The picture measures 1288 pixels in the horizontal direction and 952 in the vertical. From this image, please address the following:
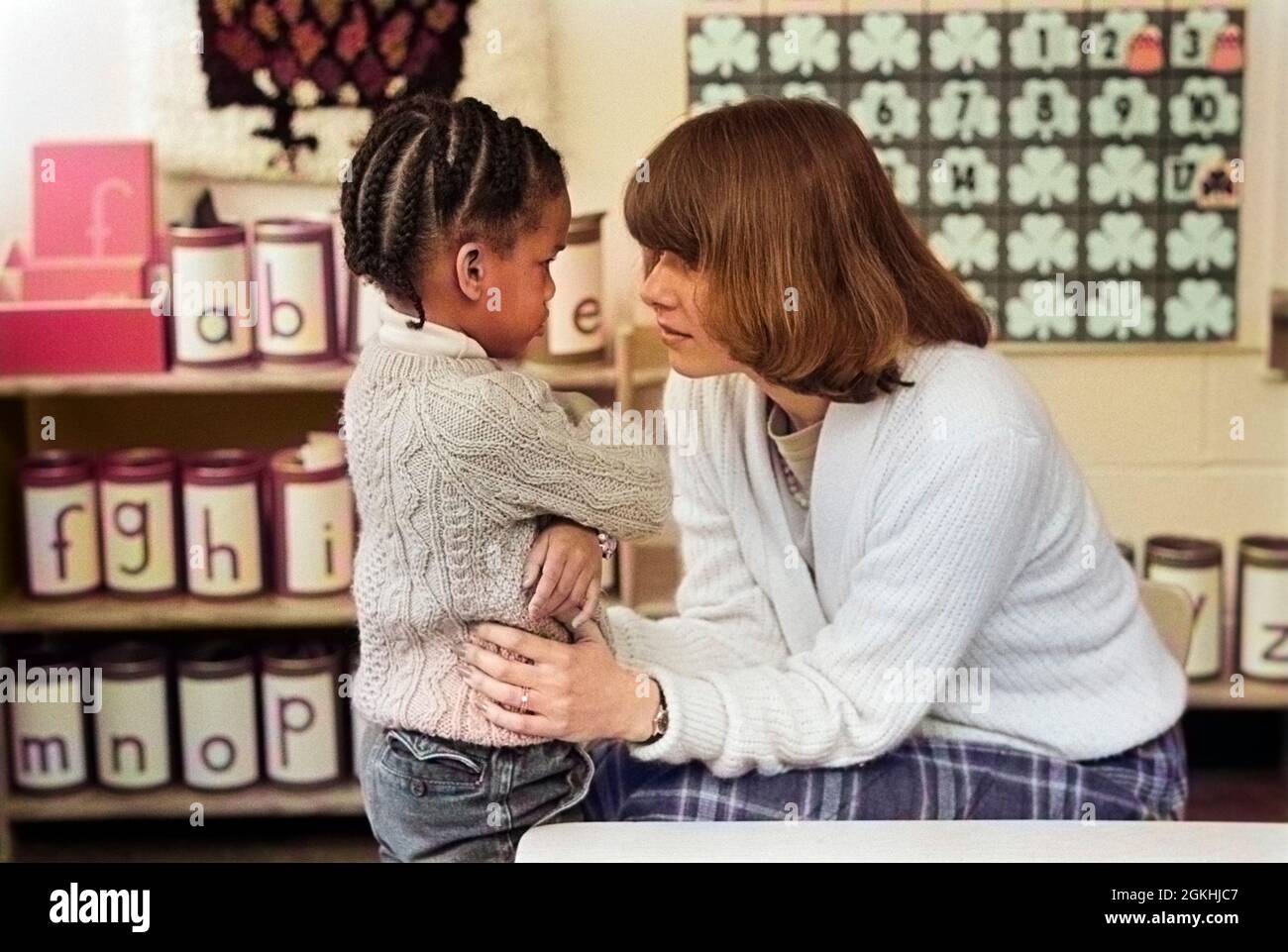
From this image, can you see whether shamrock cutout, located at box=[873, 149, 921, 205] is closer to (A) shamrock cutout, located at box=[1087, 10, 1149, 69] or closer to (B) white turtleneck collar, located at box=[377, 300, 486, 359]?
(A) shamrock cutout, located at box=[1087, 10, 1149, 69]

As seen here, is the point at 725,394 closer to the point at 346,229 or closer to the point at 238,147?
the point at 346,229

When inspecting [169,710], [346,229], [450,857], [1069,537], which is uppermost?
[346,229]

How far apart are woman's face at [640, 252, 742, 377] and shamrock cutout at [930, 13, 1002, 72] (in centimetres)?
59

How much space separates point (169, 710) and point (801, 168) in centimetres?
113

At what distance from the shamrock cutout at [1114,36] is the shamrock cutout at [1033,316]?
0.23 m

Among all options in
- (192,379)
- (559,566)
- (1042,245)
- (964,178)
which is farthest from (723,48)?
(559,566)

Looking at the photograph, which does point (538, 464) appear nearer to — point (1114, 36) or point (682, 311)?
point (682, 311)

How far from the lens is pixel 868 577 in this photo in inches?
44.6

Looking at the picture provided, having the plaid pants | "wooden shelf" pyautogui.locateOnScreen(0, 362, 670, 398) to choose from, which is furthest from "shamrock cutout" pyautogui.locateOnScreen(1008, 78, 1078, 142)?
the plaid pants

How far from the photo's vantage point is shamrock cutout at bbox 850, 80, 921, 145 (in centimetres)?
167

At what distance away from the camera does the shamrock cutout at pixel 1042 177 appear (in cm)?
171

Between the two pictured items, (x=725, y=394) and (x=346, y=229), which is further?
(x=725, y=394)

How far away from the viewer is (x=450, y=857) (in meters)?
1.09
